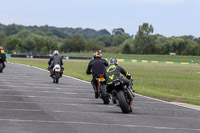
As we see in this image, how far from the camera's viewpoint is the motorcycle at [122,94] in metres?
13.2

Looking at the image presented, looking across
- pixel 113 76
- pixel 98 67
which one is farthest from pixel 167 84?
pixel 113 76

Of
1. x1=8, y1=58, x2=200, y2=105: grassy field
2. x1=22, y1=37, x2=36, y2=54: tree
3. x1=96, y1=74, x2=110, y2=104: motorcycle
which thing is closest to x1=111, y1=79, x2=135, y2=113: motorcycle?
x1=96, y1=74, x2=110, y2=104: motorcycle

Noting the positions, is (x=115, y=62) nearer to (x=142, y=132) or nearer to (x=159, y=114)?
(x=159, y=114)

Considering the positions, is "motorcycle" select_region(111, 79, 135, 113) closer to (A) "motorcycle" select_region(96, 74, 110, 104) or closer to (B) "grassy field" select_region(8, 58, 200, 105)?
(A) "motorcycle" select_region(96, 74, 110, 104)

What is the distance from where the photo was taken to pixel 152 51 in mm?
179875

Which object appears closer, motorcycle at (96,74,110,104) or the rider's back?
motorcycle at (96,74,110,104)

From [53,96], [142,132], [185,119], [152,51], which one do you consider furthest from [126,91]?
[152,51]

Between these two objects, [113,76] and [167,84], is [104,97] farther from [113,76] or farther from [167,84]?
[167,84]

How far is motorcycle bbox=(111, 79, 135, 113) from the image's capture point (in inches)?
522

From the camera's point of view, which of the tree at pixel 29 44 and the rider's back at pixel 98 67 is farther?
the tree at pixel 29 44

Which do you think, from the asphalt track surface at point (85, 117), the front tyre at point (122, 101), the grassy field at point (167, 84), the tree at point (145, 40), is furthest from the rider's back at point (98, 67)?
the tree at point (145, 40)

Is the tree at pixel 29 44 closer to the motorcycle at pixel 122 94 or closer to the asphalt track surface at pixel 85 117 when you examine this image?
the asphalt track surface at pixel 85 117

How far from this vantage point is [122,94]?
43.6 ft

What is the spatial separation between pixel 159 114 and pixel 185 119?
3.60 feet
